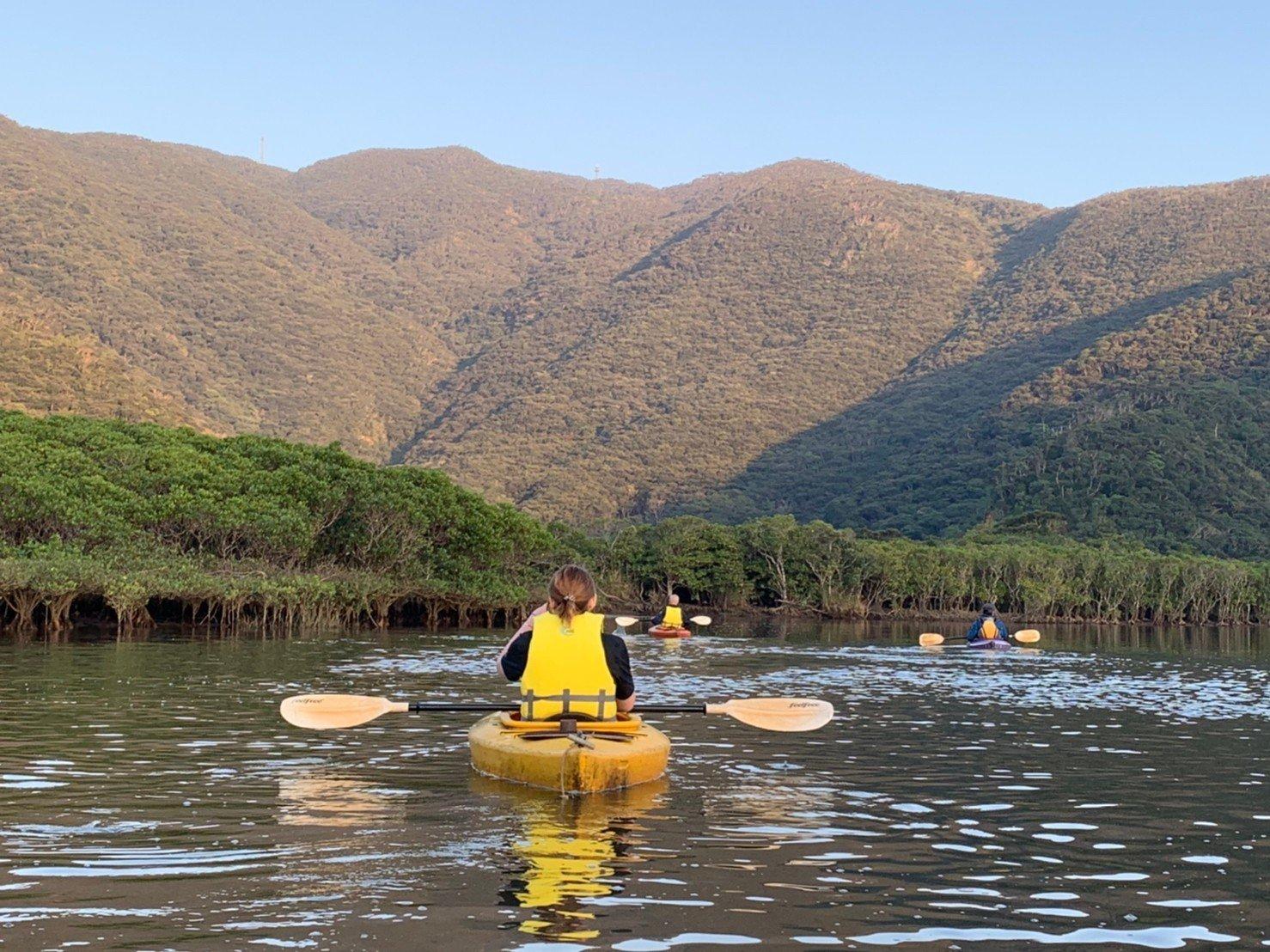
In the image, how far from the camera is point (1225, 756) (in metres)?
17.0

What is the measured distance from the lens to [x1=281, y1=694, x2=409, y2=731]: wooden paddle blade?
14727mm

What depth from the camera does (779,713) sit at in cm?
1498

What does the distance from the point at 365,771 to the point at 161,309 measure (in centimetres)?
16844

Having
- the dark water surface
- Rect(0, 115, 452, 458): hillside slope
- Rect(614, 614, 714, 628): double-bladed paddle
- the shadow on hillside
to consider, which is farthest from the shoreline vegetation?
Rect(0, 115, 452, 458): hillside slope

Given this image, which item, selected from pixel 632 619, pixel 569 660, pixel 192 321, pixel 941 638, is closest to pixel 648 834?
pixel 569 660

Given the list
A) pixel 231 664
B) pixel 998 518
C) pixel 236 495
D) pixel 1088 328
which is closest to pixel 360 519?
pixel 236 495

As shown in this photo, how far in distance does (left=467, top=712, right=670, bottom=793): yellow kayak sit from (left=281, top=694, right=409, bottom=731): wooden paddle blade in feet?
4.67

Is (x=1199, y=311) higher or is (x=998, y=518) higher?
(x=1199, y=311)

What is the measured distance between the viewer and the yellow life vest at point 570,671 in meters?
12.9

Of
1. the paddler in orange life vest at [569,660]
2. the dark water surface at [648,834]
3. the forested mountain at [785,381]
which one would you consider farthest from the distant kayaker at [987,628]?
the forested mountain at [785,381]

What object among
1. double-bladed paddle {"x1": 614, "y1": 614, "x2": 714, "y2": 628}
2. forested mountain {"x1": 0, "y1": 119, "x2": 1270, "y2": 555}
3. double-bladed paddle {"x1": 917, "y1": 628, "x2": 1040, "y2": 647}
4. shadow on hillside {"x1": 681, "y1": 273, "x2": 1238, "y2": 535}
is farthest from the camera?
shadow on hillside {"x1": 681, "y1": 273, "x2": 1238, "y2": 535}

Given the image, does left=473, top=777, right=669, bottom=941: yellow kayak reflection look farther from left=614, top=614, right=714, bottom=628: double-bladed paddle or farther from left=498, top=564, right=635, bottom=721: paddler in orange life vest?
left=614, top=614, right=714, bottom=628: double-bladed paddle

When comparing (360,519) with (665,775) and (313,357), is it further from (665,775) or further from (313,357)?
(313,357)

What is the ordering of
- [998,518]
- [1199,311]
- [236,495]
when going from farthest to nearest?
[1199,311] → [998,518] → [236,495]
